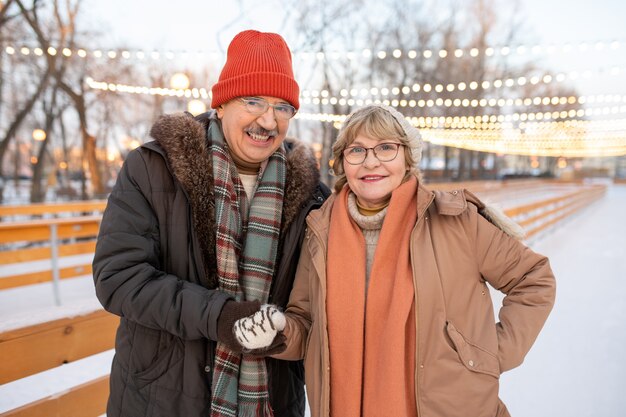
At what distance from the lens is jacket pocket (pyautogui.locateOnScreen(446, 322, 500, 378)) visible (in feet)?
4.12

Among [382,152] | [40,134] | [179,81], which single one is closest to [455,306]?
[382,152]

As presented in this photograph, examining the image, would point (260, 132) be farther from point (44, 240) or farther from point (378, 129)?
point (44, 240)

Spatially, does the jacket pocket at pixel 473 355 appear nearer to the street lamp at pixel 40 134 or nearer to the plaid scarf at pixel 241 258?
the plaid scarf at pixel 241 258

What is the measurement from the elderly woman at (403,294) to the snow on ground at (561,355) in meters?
0.94

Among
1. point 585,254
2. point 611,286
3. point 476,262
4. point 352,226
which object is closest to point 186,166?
point 352,226

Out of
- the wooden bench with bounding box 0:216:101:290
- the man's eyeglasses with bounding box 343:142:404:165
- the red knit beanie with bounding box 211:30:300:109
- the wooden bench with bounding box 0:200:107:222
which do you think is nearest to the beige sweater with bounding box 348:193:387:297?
the man's eyeglasses with bounding box 343:142:404:165

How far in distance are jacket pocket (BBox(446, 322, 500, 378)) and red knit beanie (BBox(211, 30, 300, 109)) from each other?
0.93 meters

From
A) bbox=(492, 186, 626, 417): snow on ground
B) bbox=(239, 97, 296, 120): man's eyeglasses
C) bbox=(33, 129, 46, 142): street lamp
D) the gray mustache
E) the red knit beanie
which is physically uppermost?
bbox=(33, 129, 46, 142): street lamp

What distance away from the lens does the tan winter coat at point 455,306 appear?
126 cm

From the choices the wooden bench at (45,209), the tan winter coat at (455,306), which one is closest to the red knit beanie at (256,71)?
the tan winter coat at (455,306)

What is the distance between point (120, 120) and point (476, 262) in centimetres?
1642

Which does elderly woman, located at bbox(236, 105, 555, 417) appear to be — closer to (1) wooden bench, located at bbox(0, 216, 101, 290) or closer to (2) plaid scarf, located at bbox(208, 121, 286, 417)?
(2) plaid scarf, located at bbox(208, 121, 286, 417)

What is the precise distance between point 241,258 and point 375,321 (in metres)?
0.47

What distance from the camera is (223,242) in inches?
53.6
